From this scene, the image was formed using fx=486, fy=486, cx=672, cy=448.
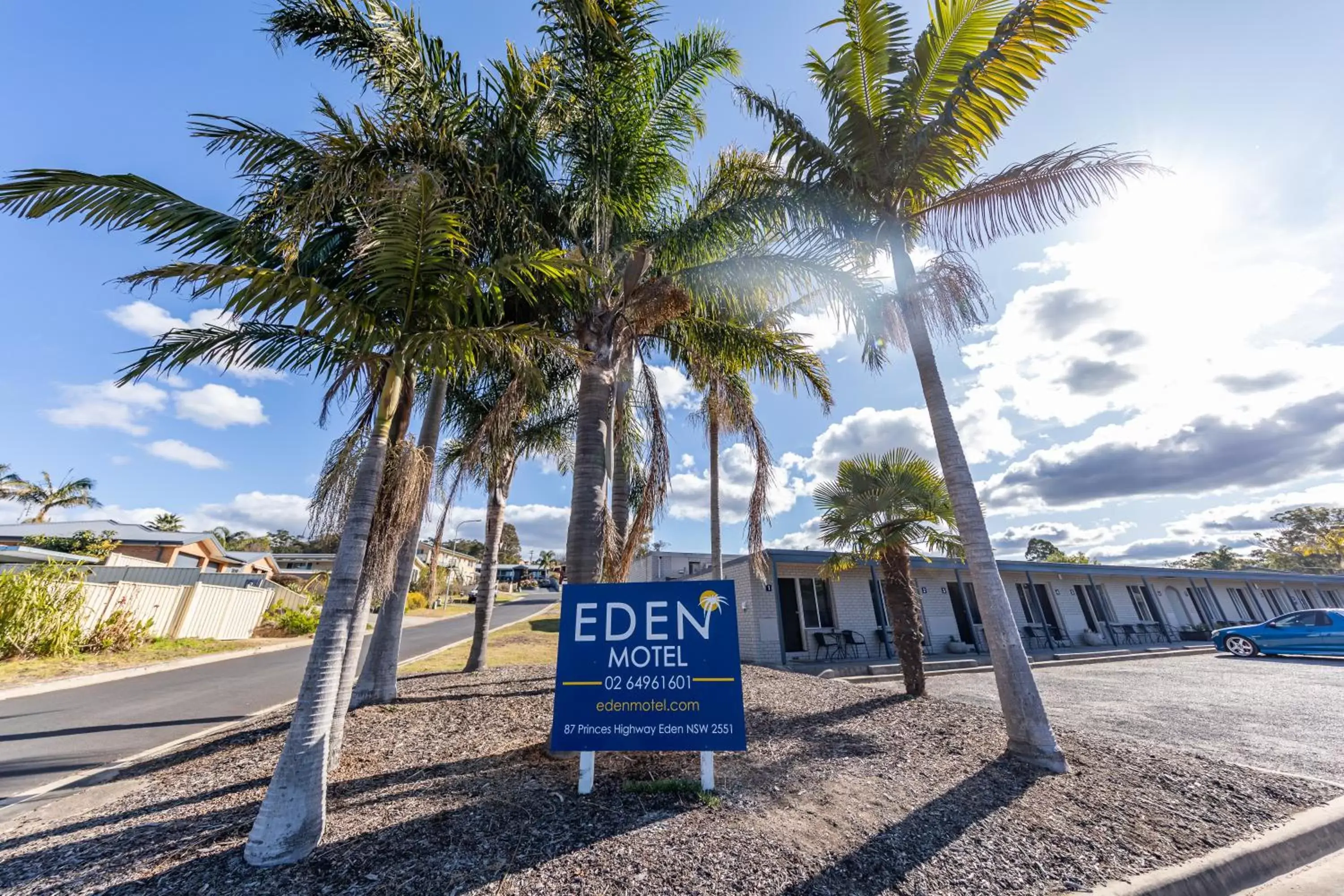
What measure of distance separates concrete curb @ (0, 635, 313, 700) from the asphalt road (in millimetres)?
239

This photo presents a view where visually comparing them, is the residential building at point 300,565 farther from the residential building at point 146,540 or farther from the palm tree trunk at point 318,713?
the palm tree trunk at point 318,713

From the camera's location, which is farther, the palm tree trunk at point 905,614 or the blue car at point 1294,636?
the blue car at point 1294,636

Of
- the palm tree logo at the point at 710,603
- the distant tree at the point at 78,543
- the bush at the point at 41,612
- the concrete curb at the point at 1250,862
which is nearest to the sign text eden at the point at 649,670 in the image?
the palm tree logo at the point at 710,603

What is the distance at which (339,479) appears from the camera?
4.94 meters

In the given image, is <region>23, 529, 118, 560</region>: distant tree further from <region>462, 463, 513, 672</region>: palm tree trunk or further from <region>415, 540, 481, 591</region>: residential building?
<region>462, 463, 513, 672</region>: palm tree trunk

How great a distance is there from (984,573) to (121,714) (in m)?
13.4

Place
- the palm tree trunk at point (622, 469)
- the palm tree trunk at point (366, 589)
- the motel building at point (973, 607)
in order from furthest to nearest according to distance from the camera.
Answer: the motel building at point (973, 607) < the palm tree trunk at point (622, 469) < the palm tree trunk at point (366, 589)

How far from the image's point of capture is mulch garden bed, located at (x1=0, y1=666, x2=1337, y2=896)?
2.95 meters

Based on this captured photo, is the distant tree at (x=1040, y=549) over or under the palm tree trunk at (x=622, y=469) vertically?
over

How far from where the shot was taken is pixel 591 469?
19.2 feet

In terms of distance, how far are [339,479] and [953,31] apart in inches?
355

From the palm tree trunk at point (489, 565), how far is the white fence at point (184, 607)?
1172 cm

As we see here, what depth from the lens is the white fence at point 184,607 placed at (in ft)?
45.7

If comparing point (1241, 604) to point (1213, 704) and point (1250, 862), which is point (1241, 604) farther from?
point (1250, 862)
